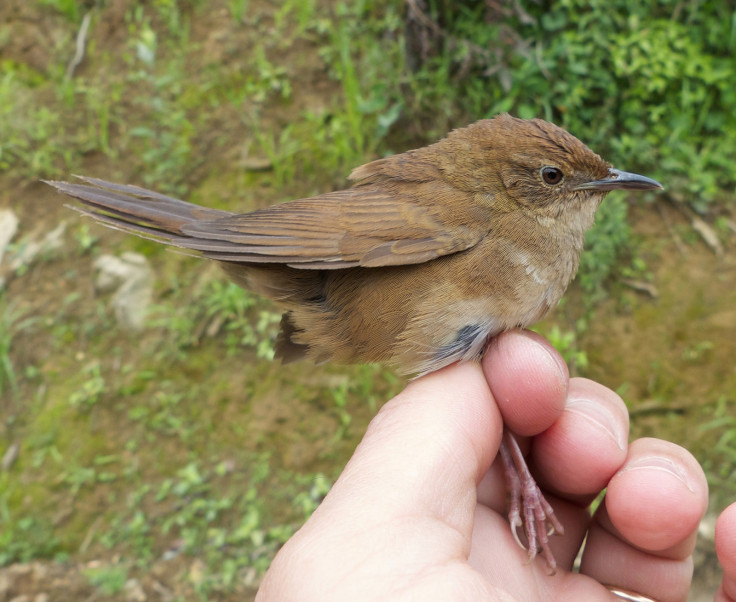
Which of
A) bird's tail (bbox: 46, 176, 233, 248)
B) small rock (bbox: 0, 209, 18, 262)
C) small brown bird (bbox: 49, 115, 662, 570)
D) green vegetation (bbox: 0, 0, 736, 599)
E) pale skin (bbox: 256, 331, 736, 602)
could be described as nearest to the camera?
pale skin (bbox: 256, 331, 736, 602)

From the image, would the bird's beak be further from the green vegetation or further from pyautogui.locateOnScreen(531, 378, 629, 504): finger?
the green vegetation

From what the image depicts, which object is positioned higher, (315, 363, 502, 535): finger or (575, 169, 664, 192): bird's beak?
(575, 169, 664, 192): bird's beak

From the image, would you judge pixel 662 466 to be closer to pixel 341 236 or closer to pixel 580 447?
pixel 580 447

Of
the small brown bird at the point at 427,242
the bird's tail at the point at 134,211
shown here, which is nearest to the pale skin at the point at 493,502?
the small brown bird at the point at 427,242

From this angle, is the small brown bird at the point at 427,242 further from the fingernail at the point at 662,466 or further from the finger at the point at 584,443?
the fingernail at the point at 662,466

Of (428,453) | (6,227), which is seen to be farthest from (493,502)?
(6,227)

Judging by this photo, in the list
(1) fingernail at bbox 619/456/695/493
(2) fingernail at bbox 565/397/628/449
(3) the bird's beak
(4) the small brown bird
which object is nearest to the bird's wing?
(4) the small brown bird

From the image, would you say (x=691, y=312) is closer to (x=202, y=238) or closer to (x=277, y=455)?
(x=277, y=455)

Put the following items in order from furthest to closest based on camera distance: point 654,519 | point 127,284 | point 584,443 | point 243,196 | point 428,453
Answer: point 243,196 < point 127,284 < point 584,443 < point 654,519 < point 428,453
